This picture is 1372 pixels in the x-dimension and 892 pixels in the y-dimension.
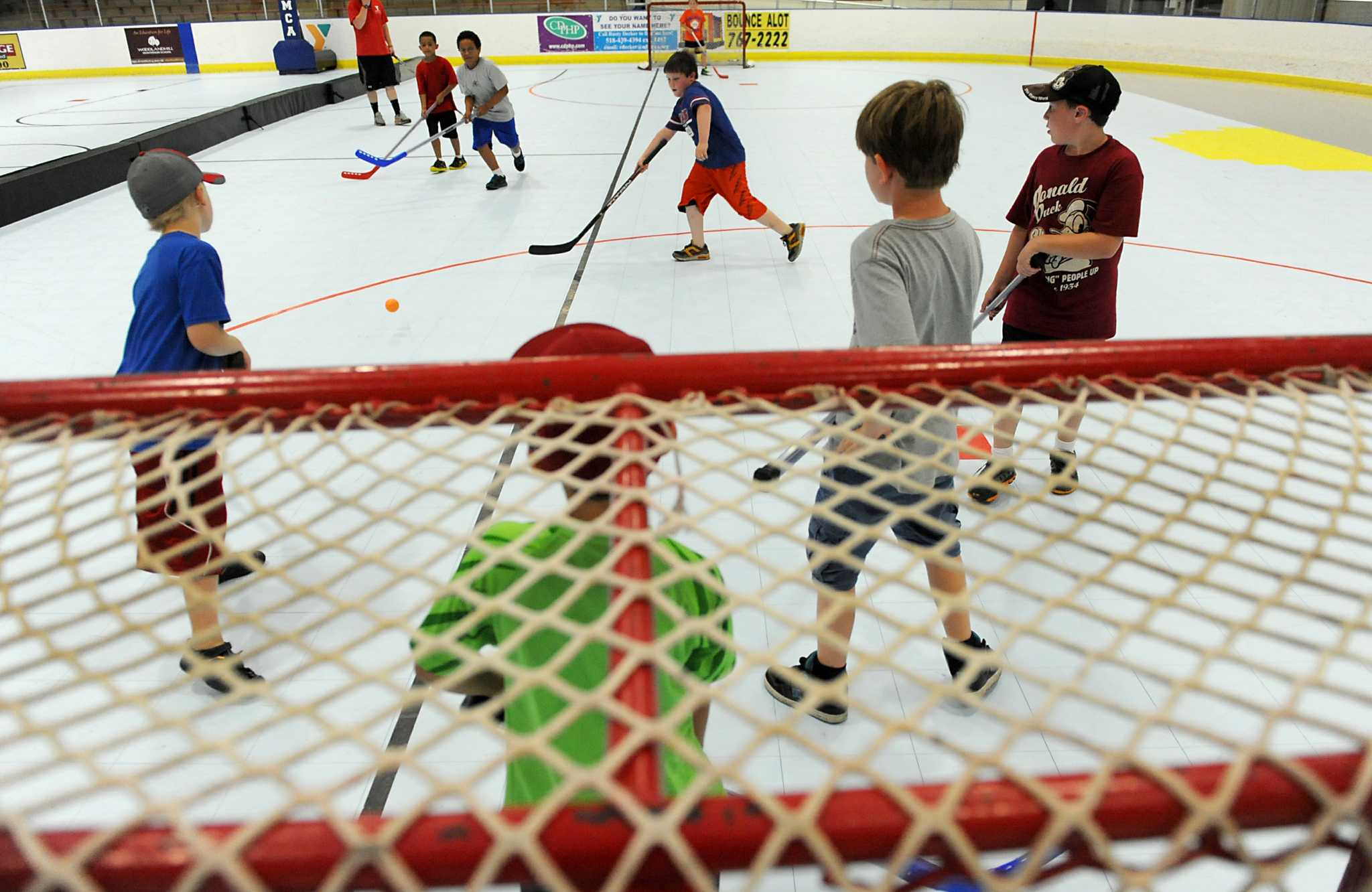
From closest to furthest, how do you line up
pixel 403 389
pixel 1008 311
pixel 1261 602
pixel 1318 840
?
1. pixel 1318 840
2. pixel 1261 602
3. pixel 403 389
4. pixel 1008 311

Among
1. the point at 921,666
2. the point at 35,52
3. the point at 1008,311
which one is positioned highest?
the point at 35,52

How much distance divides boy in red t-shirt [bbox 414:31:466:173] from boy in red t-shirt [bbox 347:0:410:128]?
2.03 meters

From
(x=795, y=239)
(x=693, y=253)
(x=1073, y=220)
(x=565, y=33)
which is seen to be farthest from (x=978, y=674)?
(x=565, y=33)

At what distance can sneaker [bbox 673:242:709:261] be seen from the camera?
501 cm

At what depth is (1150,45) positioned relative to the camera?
474 inches

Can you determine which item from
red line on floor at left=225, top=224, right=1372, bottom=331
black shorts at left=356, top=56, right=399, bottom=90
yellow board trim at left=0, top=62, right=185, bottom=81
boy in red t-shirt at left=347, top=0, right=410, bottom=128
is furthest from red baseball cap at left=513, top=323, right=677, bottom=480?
yellow board trim at left=0, top=62, right=185, bottom=81

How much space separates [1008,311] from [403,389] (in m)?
2.11

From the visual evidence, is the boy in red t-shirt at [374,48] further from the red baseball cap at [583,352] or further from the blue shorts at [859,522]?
the red baseball cap at [583,352]

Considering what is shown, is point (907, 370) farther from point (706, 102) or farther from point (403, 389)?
point (706, 102)

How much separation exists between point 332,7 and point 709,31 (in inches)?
252

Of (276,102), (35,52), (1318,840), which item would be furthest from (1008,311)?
(35,52)

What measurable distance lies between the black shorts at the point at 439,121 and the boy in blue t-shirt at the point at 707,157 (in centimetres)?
312

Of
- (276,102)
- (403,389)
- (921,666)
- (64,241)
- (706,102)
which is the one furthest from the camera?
(276,102)

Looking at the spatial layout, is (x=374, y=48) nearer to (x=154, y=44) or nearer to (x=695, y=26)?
(x=695, y=26)
